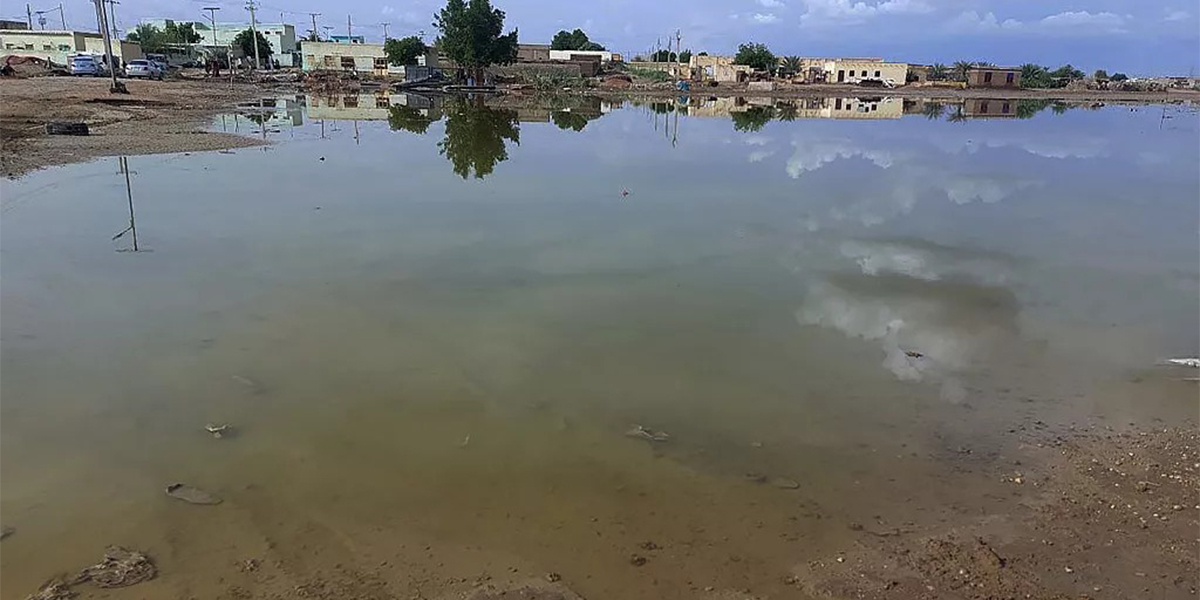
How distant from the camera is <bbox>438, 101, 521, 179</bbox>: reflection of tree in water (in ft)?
66.8

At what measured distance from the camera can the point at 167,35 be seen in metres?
92.9

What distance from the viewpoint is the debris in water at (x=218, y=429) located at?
18.7 ft

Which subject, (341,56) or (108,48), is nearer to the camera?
(108,48)

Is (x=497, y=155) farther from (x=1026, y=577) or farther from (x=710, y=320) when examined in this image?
(x=1026, y=577)

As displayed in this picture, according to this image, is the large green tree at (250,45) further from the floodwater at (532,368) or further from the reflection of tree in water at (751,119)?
the floodwater at (532,368)

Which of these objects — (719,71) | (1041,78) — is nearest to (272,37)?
(719,71)

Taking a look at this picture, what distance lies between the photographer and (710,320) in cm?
848

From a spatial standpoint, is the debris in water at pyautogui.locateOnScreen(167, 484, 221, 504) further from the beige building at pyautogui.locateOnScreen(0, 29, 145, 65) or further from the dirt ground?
the beige building at pyautogui.locateOnScreen(0, 29, 145, 65)

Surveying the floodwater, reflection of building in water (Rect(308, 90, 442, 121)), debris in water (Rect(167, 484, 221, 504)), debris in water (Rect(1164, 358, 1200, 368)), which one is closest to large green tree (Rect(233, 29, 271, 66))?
reflection of building in water (Rect(308, 90, 442, 121))

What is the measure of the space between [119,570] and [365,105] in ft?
137

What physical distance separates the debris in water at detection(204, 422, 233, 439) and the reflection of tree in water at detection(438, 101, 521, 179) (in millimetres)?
12774

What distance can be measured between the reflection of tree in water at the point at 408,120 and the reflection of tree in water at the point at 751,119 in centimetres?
1450

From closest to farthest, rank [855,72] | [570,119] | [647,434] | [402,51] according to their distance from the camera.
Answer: [647,434]
[570,119]
[402,51]
[855,72]

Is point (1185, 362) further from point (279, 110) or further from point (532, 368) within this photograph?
point (279, 110)
